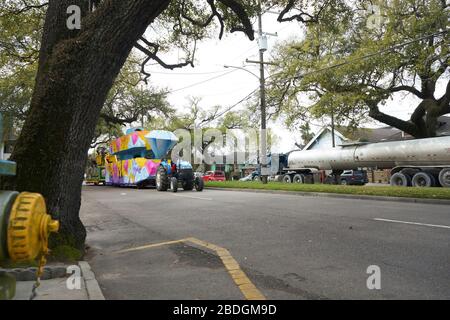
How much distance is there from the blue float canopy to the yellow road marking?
19.4 meters

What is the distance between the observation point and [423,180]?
2152 centimetres

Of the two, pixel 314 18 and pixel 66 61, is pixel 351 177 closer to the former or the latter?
pixel 314 18

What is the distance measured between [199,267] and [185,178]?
55.8ft

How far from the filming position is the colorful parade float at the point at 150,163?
22244 millimetres

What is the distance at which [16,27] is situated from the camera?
14.5 m

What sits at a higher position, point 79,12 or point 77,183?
point 79,12

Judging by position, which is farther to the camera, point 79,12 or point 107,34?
point 79,12

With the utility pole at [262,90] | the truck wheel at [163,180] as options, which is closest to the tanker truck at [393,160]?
the utility pole at [262,90]

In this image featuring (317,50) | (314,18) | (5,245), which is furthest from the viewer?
(317,50)

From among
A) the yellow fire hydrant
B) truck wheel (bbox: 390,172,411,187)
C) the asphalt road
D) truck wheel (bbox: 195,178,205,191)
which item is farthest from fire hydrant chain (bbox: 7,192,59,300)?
truck wheel (bbox: 390,172,411,187)

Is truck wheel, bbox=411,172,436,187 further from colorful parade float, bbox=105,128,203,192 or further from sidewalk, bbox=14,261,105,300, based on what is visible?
sidewalk, bbox=14,261,105,300

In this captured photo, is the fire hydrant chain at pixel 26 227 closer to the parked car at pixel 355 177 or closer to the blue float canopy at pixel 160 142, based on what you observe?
the blue float canopy at pixel 160 142

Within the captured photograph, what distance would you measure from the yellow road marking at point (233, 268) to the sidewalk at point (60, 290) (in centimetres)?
A: 146

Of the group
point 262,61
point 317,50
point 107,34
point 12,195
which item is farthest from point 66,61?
point 317,50
